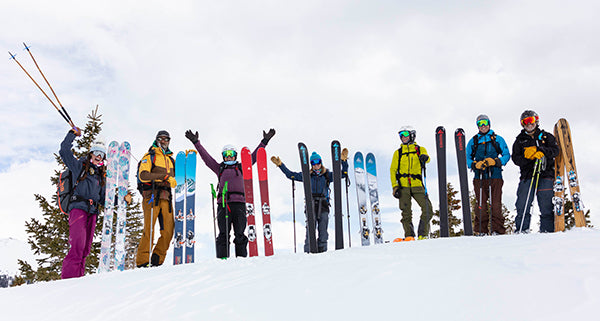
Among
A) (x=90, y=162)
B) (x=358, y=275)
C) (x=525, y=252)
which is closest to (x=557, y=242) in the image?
(x=525, y=252)

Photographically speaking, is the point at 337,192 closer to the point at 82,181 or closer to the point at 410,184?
the point at 410,184

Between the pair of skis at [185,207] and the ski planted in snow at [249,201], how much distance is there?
3.15ft

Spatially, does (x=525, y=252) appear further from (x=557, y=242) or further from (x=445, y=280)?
(x=445, y=280)

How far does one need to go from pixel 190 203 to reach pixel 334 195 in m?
2.59

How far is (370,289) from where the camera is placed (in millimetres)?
3441

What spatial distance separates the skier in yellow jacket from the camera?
690 centimetres

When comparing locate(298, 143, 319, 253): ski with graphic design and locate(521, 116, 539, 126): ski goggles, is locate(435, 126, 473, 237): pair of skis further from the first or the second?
locate(298, 143, 319, 253): ski with graphic design

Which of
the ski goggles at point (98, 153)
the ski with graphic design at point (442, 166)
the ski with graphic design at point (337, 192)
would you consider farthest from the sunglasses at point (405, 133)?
the ski goggles at point (98, 153)

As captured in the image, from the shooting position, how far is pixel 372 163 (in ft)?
28.0

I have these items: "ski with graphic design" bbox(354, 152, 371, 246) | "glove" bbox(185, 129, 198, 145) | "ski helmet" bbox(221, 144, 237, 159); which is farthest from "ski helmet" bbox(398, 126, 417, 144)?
"glove" bbox(185, 129, 198, 145)

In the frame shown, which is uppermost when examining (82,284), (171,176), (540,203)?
(171,176)

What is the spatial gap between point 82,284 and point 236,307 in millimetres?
2904

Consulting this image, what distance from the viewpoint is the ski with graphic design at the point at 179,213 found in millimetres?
7105

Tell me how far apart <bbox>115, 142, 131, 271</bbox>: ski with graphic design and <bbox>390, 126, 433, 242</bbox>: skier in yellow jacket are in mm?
4690
